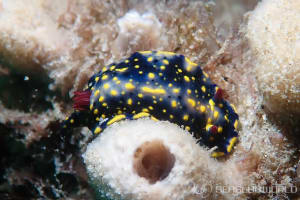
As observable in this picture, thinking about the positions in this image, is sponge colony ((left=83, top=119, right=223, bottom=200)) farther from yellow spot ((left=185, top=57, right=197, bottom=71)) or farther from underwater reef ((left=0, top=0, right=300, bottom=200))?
yellow spot ((left=185, top=57, right=197, bottom=71))

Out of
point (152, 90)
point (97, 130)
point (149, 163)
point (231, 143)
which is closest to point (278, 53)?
point (231, 143)

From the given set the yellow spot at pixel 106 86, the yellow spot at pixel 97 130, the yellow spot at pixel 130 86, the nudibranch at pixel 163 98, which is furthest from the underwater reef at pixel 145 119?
the yellow spot at pixel 130 86

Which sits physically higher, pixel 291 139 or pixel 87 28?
pixel 87 28

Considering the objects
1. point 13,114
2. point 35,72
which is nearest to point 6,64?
point 35,72

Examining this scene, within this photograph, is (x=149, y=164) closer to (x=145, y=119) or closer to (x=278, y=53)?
(x=145, y=119)

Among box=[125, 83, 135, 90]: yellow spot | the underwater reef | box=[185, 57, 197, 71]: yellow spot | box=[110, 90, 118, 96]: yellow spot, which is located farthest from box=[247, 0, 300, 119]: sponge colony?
box=[110, 90, 118, 96]: yellow spot

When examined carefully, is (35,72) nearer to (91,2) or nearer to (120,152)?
(91,2)

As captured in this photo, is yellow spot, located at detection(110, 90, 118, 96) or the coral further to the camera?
yellow spot, located at detection(110, 90, 118, 96)

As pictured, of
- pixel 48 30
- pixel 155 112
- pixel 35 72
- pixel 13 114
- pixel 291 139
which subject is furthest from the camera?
pixel 13 114
